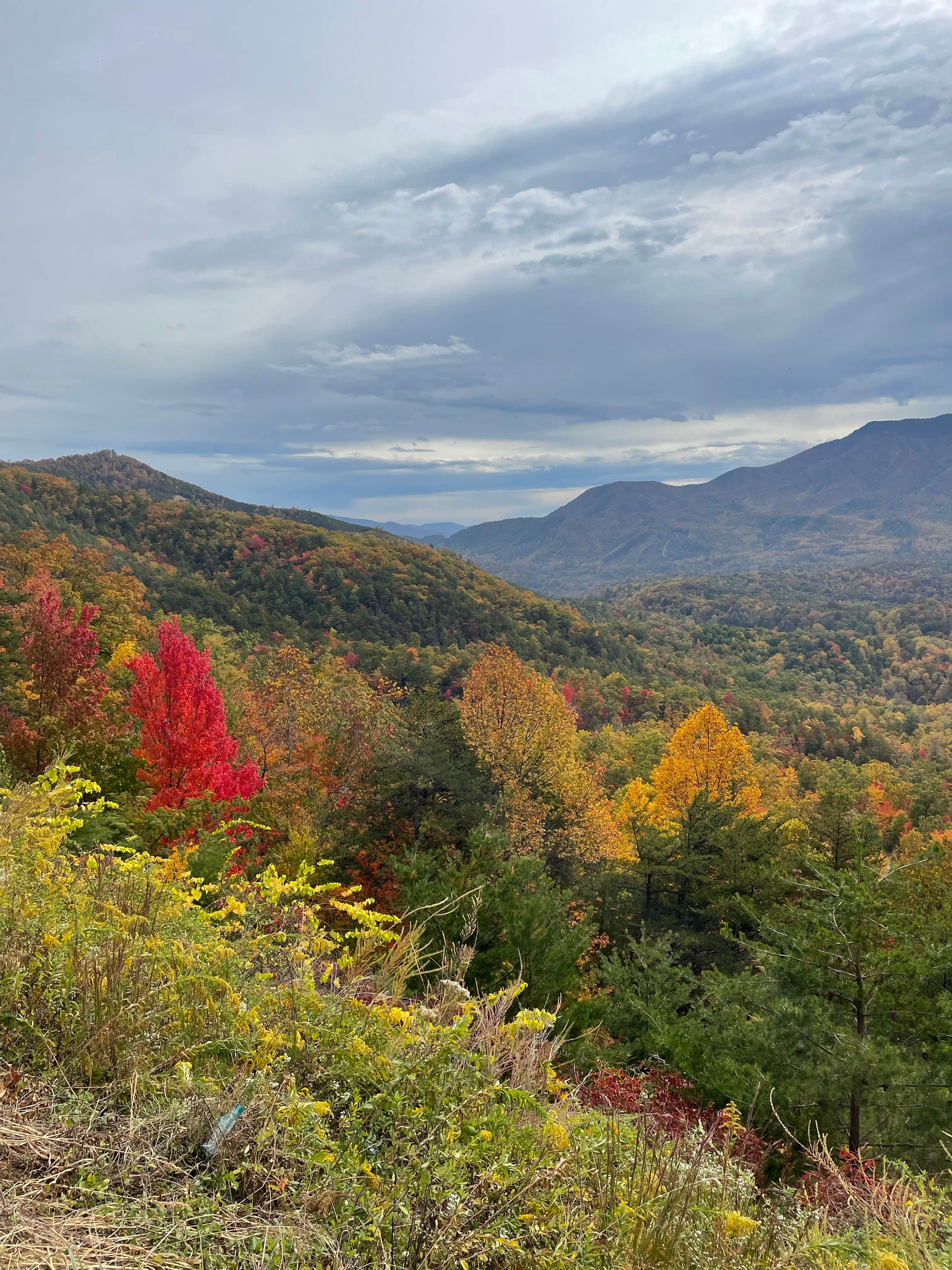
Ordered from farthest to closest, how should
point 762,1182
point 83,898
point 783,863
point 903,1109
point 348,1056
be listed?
point 783,863 < point 903,1109 < point 762,1182 < point 83,898 < point 348,1056

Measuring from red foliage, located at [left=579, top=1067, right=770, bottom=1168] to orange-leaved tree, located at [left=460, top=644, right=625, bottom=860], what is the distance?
8415 mm

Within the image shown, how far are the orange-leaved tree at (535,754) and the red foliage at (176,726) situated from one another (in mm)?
6583

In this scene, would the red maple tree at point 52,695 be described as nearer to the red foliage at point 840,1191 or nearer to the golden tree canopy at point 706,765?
the red foliage at point 840,1191

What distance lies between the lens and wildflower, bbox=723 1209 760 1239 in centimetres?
250

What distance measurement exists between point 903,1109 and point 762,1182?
2.29m

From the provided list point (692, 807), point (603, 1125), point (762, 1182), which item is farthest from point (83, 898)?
point (692, 807)

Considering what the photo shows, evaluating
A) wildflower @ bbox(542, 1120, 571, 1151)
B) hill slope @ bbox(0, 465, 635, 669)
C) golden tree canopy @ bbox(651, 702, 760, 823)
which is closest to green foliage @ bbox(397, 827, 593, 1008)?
wildflower @ bbox(542, 1120, 571, 1151)

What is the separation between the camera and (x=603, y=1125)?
326 cm

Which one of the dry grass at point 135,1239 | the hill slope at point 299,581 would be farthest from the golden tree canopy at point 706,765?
the hill slope at point 299,581

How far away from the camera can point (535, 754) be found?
1864 centimetres

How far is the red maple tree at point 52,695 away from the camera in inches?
514

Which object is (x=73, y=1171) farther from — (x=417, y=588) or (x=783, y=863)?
(x=417, y=588)

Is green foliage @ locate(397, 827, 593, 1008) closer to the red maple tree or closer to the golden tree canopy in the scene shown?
the red maple tree

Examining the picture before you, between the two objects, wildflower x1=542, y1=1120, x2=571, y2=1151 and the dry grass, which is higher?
the dry grass
